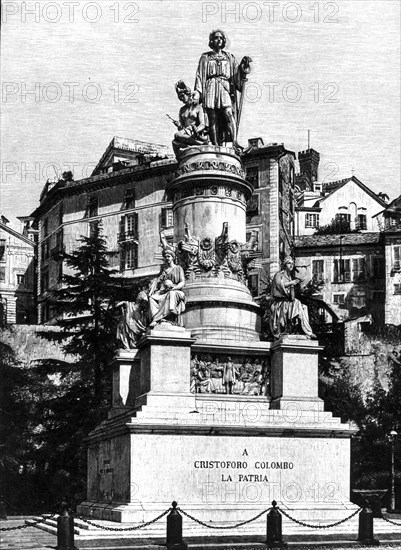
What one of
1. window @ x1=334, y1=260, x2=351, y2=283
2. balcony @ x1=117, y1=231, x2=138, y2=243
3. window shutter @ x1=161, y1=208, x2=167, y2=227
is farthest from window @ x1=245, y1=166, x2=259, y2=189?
window @ x1=334, y1=260, x2=351, y2=283

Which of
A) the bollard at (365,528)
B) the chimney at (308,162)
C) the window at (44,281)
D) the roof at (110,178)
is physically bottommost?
the bollard at (365,528)

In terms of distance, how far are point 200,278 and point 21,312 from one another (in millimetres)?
68396

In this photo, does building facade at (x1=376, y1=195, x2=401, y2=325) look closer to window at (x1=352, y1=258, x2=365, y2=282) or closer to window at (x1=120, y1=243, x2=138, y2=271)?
window at (x1=352, y1=258, x2=365, y2=282)

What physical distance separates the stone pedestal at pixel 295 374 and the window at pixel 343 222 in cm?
6497

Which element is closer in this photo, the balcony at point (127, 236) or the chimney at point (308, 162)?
the balcony at point (127, 236)

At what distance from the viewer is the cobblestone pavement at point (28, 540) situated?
2089 centimetres

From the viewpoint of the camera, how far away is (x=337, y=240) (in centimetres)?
8519

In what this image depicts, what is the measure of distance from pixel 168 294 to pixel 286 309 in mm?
3165

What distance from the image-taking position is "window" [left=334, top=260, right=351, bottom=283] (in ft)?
277

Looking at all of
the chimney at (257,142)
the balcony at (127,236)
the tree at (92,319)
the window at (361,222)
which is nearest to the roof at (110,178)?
the balcony at (127,236)

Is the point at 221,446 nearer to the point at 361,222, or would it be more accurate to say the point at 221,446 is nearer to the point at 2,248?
the point at 361,222

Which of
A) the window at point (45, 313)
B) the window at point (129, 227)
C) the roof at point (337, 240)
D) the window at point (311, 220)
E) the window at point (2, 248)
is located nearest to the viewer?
the window at point (129, 227)

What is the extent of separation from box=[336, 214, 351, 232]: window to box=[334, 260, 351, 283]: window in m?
6.49

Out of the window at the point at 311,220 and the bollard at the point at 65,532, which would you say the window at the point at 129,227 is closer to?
the window at the point at 311,220
